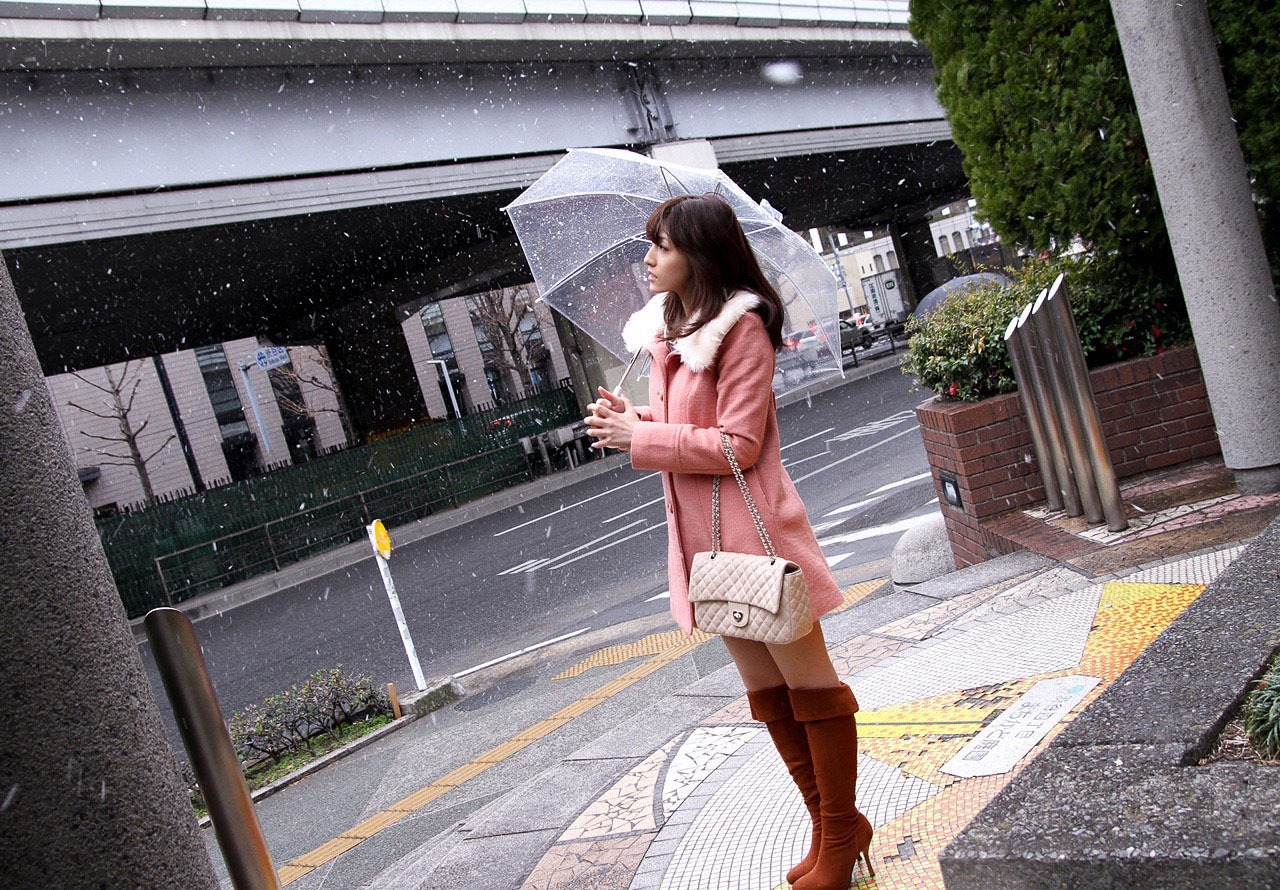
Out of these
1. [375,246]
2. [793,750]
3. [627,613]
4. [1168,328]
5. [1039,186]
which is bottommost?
[627,613]

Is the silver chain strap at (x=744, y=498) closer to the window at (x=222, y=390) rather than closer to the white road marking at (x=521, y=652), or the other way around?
the white road marking at (x=521, y=652)

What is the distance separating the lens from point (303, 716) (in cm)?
763

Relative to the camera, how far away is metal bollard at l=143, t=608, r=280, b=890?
1978 mm

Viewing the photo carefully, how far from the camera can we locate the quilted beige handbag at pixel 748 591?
96.0 inches

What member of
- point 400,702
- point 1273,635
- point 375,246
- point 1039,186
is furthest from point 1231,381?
point 375,246

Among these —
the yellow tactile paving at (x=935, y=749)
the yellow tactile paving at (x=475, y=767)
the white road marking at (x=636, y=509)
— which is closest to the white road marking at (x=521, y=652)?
the yellow tactile paving at (x=475, y=767)

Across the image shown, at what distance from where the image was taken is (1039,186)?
6.13 meters

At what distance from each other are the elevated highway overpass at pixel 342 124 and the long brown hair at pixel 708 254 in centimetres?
1126

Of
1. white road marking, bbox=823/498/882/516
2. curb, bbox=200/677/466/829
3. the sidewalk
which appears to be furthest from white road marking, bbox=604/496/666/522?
the sidewalk

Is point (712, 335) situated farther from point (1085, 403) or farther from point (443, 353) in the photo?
point (443, 353)

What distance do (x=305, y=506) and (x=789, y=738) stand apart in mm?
20576

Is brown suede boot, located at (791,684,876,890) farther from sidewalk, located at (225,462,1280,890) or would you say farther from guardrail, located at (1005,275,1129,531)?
guardrail, located at (1005,275,1129,531)

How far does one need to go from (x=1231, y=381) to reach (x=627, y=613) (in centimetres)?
544

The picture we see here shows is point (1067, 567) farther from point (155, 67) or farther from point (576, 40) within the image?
point (576, 40)
